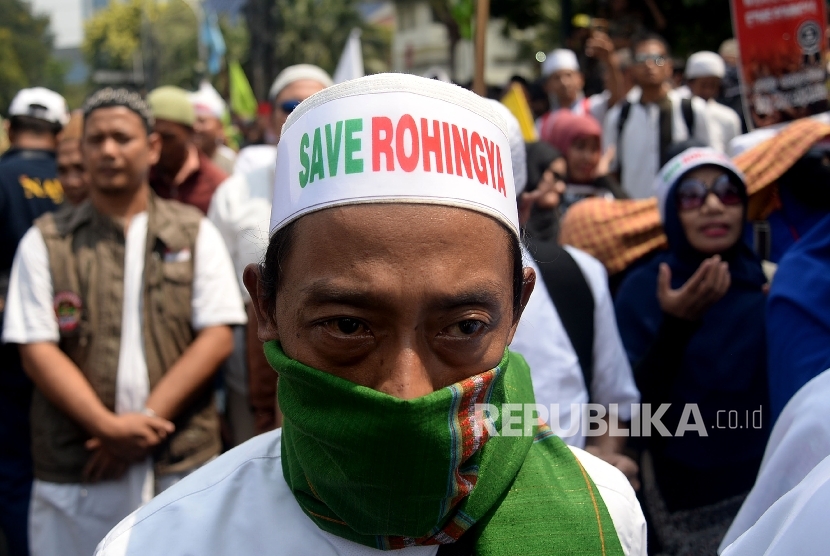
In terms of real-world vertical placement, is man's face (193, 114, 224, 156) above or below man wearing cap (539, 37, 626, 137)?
below

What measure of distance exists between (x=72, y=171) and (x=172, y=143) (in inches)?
23.2

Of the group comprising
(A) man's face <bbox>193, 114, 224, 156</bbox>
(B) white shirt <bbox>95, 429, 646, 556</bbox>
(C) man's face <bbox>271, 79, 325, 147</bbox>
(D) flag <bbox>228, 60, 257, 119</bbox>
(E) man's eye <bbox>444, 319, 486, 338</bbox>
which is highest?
(D) flag <bbox>228, 60, 257, 119</bbox>

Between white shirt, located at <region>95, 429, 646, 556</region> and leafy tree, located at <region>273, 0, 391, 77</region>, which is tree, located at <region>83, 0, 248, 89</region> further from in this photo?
white shirt, located at <region>95, 429, 646, 556</region>

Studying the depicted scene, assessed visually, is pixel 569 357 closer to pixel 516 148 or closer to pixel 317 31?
pixel 516 148

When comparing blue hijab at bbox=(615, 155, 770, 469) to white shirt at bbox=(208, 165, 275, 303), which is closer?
blue hijab at bbox=(615, 155, 770, 469)

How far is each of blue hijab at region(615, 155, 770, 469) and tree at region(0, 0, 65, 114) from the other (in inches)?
1478

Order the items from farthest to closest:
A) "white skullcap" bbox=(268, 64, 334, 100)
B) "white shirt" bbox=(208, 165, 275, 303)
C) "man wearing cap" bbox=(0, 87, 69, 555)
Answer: "white skullcap" bbox=(268, 64, 334, 100), "white shirt" bbox=(208, 165, 275, 303), "man wearing cap" bbox=(0, 87, 69, 555)

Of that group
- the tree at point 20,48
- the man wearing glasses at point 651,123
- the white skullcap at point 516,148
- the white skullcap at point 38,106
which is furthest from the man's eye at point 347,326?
the tree at point 20,48

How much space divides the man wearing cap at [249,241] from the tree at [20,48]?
116ft

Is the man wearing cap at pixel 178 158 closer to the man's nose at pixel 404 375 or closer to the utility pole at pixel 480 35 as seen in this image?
the utility pole at pixel 480 35

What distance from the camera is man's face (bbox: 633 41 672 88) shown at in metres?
6.32

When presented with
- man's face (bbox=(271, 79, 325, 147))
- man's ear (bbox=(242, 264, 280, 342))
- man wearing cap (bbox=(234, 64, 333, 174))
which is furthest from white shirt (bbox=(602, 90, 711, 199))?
man's ear (bbox=(242, 264, 280, 342))

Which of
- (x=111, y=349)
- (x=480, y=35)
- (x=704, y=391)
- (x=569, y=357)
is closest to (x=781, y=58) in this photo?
(x=480, y=35)

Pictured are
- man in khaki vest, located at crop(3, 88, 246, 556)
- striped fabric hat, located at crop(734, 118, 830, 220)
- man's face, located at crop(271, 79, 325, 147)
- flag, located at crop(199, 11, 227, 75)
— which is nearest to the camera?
man in khaki vest, located at crop(3, 88, 246, 556)
